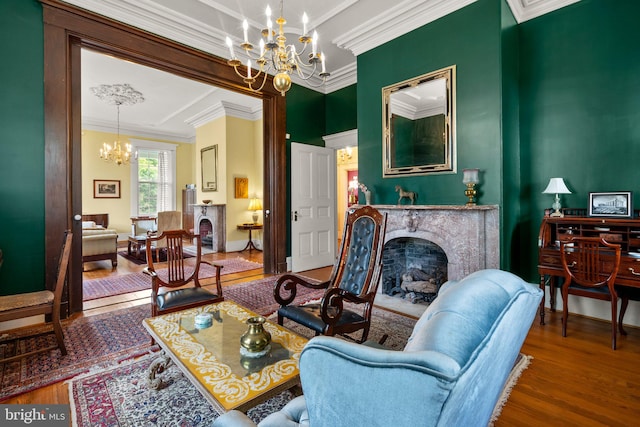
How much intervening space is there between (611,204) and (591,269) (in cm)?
82

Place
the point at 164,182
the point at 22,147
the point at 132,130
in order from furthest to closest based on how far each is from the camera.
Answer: the point at 164,182, the point at 132,130, the point at 22,147

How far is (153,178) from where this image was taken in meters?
9.45

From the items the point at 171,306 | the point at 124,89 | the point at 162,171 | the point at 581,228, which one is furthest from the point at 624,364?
the point at 162,171

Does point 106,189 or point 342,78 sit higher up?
point 342,78

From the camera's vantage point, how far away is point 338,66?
5.19 m

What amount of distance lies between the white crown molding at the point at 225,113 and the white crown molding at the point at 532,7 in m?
5.36

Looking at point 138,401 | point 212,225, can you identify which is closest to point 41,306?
point 138,401

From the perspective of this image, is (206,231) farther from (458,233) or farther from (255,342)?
(255,342)

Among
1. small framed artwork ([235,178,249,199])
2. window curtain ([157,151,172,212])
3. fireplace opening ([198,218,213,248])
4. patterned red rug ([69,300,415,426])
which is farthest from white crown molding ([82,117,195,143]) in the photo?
patterned red rug ([69,300,415,426])

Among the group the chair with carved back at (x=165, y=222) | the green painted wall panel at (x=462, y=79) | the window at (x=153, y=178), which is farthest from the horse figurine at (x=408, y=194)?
the window at (x=153, y=178)

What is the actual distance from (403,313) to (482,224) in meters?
1.28

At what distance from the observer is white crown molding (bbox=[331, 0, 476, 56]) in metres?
3.47

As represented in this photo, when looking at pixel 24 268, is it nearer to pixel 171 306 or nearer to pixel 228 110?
pixel 171 306

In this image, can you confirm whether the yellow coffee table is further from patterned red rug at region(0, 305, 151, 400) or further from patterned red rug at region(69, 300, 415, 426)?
patterned red rug at region(0, 305, 151, 400)
